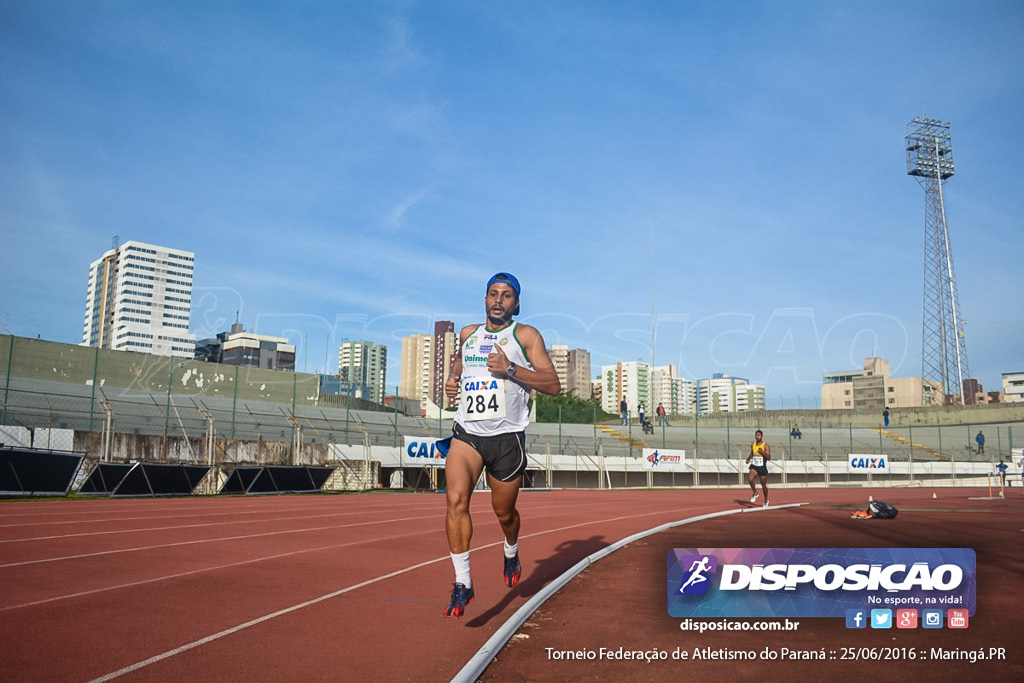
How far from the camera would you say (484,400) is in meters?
5.22

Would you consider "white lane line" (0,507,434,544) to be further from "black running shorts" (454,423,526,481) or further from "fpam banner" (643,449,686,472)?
"fpam banner" (643,449,686,472)

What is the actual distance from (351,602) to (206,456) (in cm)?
1905

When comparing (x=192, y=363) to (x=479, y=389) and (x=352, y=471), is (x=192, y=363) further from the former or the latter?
(x=479, y=389)

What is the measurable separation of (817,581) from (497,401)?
235 centimetres

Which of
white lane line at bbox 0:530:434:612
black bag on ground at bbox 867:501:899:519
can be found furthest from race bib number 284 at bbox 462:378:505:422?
black bag on ground at bbox 867:501:899:519

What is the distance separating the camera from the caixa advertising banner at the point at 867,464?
39.4m

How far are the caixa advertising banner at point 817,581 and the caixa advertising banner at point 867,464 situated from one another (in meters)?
38.3

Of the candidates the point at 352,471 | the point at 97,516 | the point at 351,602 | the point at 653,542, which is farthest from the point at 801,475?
the point at 351,602

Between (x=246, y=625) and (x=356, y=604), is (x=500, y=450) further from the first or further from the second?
(x=246, y=625)

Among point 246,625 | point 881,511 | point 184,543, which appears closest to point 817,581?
point 246,625

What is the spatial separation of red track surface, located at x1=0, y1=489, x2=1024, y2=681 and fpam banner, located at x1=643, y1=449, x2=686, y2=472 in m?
23.0

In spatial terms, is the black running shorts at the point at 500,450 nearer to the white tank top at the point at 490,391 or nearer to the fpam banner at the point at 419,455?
the white tank top at the point at 490,391

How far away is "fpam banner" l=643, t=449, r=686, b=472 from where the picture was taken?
1346 inches

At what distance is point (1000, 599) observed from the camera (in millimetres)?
5598
